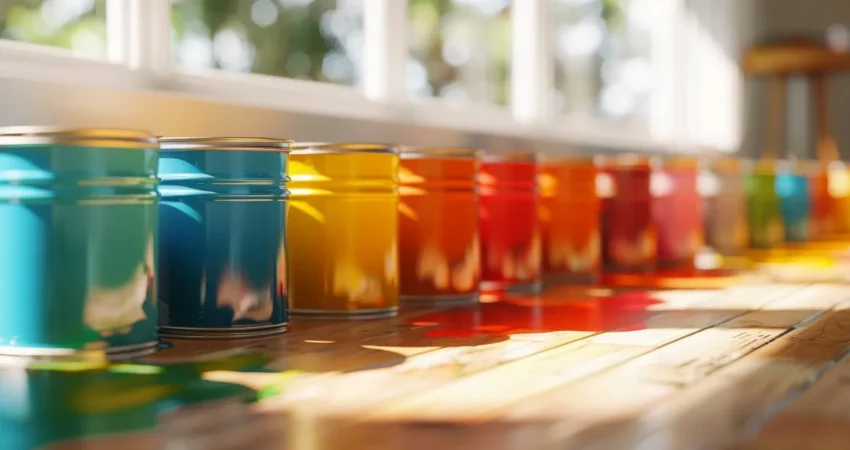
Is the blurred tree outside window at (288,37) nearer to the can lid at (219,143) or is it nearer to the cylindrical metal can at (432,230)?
the cylindrical metal can at (432,230)

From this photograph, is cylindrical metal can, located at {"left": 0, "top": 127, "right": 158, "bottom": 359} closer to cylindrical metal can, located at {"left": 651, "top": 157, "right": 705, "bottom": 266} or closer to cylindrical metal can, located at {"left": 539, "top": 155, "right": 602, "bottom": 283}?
cylindrical metal can, located at {"left": 539, "top": 155, "right": 602, "bottom": 283}

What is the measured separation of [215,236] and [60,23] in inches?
25.0

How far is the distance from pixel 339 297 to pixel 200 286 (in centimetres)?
30

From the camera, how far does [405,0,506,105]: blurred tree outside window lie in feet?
11.2

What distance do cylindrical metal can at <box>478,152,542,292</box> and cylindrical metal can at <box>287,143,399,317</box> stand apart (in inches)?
20.1

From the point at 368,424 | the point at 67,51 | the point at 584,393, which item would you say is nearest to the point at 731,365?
the point at 584,393

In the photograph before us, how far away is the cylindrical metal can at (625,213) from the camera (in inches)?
109

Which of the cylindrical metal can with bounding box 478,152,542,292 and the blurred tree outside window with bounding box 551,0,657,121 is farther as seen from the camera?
the blurred tree outside window with bounding box 551,0,657,121

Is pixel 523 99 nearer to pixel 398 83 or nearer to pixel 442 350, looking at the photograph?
pixel 398 83

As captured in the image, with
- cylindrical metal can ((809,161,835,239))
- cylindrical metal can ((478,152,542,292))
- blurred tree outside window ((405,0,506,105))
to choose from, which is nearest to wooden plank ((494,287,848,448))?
cylindrical metal can ((478,152,542,292))

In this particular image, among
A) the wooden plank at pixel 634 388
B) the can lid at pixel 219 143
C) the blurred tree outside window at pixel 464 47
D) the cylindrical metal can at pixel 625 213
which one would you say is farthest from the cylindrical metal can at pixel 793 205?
the can lid at pixel 219 143

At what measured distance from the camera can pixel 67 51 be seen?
1.88 metres

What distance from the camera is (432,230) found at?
2018 mm

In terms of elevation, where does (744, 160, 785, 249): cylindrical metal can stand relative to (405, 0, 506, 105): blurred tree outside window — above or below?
below
